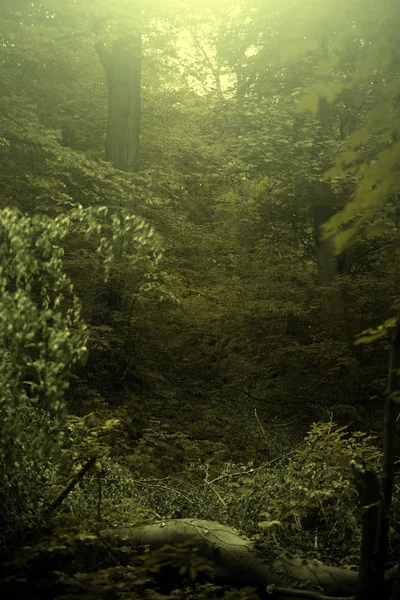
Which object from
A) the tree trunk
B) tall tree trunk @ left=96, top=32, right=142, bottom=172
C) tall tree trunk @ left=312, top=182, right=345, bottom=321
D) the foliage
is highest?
tall tree trunk @ left=96, top=32, right=142, bottom=172

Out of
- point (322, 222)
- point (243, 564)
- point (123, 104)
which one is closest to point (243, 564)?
point (243, 564)

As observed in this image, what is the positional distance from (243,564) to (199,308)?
7385mm

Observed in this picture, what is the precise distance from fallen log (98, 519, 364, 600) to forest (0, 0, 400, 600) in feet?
0.05

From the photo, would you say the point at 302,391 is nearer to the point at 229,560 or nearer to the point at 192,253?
the point at 192,253

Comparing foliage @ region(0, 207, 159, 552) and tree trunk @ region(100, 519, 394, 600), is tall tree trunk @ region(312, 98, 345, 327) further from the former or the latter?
foliage @ region(0, 207, 159, 552)

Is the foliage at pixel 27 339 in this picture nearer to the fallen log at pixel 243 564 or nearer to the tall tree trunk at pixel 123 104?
the fallen log at pixel 243 564

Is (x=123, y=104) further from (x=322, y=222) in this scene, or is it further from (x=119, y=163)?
(x=322, y=222)

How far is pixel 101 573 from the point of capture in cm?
362

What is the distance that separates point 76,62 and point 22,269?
1212cm

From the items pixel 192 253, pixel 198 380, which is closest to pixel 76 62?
pixel 192 253

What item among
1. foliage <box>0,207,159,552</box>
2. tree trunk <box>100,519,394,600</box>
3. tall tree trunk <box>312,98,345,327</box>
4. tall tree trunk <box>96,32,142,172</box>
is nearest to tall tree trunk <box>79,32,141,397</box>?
tall tree trunk <box>96,32,142,172</box>

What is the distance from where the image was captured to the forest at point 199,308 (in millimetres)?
3613

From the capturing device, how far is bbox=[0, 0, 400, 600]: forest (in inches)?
142

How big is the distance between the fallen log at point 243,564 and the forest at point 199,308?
17 mm
